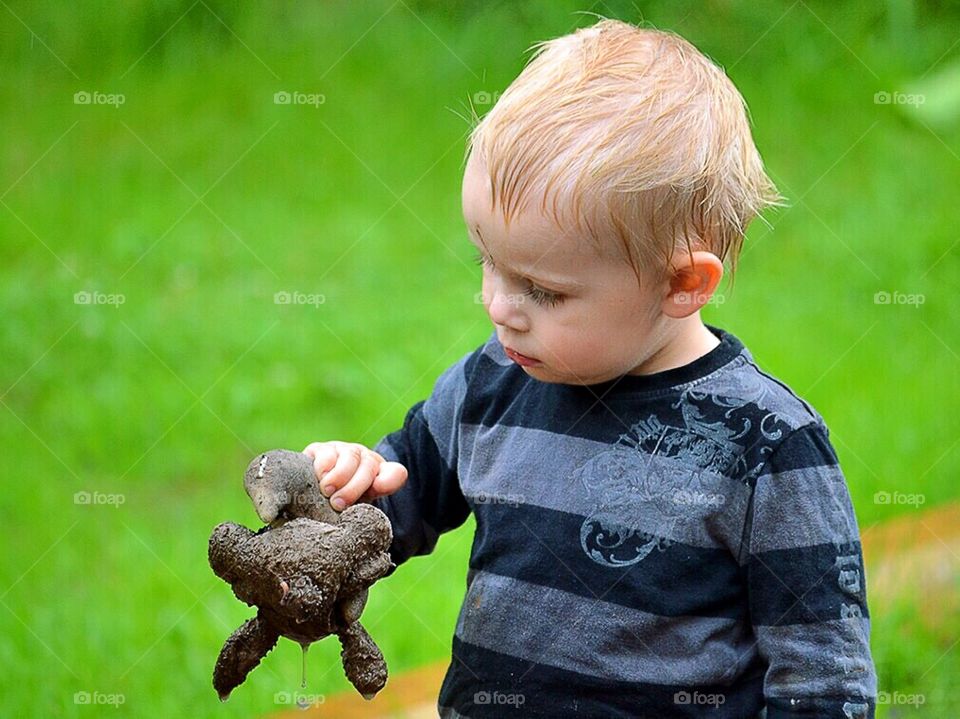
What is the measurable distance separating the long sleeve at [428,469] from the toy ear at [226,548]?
1.13ft

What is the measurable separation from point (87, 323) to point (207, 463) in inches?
28.0

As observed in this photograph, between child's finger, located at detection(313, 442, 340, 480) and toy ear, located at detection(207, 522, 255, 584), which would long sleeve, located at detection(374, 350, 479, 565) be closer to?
child's finger, located at detection(313, 442, 340, 480)

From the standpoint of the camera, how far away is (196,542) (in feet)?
10.9

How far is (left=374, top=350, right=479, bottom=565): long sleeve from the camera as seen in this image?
178 cm

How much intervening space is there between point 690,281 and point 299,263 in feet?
9.19

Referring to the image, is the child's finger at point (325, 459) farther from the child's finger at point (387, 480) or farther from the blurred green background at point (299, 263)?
the blurred green background at point (299, 263)

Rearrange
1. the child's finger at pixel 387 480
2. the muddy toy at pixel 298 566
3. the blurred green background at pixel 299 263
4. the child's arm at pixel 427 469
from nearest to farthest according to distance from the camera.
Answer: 1. the muddy toy at pixel 298 566
2. the child's finger at pixel 387 480
3. the child's arm at pixel 427 469
4. the blurred green background at pixel 299 263

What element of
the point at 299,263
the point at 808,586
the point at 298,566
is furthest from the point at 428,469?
the point at 299,263

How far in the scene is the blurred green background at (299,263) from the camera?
3289mm

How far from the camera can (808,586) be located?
4.85 ft

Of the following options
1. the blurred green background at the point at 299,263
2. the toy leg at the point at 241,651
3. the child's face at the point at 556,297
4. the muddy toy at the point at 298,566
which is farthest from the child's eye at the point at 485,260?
the blurred green background at the point at 299,263

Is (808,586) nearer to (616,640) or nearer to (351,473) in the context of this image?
(616,640)

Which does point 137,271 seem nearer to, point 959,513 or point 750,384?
point 959,513

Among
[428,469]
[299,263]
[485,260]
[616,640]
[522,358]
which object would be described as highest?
[485,260]
